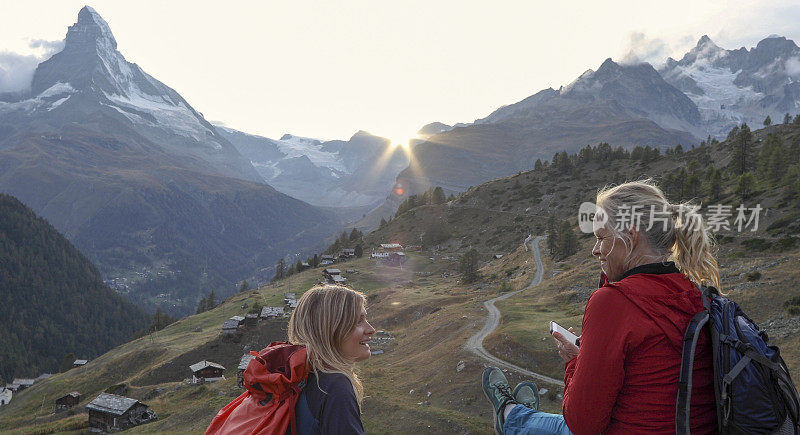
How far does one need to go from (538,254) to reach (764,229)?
4371 centimetres

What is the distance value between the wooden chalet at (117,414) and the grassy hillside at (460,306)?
6.48 ft

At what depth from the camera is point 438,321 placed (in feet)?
173

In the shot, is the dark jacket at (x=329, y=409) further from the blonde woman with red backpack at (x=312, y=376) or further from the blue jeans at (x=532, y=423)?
the blue jeans at (x=532, y=423)

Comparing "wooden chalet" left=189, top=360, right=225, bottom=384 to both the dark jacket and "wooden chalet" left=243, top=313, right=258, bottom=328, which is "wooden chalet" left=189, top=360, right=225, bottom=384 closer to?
"wooden chalet" left=243, top=313, right=258, bottom=328

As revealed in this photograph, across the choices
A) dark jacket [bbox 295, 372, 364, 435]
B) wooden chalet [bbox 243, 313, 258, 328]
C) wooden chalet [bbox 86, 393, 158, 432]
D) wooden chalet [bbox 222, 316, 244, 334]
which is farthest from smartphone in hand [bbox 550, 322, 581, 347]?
wooden chalet [bbox 243, 313, 258, 328]

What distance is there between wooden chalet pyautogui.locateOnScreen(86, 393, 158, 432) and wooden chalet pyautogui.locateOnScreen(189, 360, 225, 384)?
12995 mm

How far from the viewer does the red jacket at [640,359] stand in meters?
4.04

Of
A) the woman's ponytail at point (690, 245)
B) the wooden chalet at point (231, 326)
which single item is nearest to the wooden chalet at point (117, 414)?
the wooden chalet at point (231, 326)

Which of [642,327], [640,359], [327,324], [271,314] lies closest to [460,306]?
[271,314]

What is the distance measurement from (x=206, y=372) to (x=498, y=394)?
70.1 m

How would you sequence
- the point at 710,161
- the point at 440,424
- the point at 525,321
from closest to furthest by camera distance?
the point at 440,424
the point at 525,321
the point at 710,161

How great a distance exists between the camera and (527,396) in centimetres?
711

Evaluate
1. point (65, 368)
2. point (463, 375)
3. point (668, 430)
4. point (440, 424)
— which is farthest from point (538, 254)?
point (65, 368)

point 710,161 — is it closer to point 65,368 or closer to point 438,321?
point 438,321
